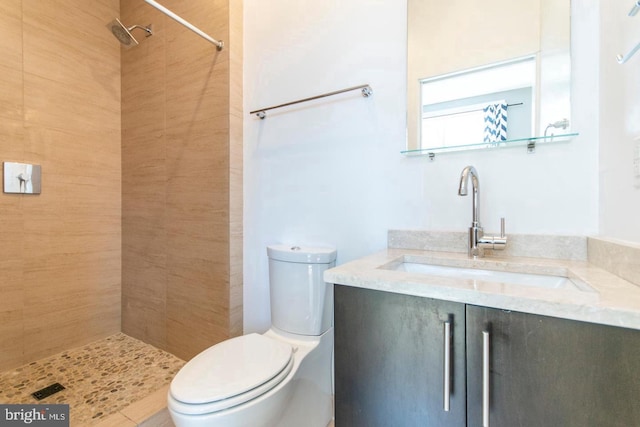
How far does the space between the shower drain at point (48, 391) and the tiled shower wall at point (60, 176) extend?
0.38 m

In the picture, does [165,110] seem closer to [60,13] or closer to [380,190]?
[60,13]

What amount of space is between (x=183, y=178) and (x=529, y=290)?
1.78m

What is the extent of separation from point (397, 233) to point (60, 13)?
2.47m

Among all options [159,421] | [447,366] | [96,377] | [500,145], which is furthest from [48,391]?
[500,145]

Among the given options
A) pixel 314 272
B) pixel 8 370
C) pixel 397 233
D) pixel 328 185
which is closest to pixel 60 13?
pixel 328 185

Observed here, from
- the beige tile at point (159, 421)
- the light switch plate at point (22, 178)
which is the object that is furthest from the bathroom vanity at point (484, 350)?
the light switch plate at point (22, 178)

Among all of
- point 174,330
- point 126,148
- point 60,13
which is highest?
point 60,13

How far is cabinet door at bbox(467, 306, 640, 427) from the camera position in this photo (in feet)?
1.63

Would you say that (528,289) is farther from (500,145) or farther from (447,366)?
(500,145)

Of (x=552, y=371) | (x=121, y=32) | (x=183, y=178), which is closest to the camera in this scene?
(x=552, y=371)

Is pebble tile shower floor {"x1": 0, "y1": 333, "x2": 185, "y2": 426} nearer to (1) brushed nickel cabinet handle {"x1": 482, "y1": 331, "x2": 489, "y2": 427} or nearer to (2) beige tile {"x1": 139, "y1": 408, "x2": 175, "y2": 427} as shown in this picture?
(2) beige tile {"x1": 139, "y1": 408, "x2": 175, "y2": 427}

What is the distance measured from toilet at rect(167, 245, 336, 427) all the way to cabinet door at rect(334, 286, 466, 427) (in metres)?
0.28

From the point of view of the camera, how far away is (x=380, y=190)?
4.20ft

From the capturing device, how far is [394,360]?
0.70m
